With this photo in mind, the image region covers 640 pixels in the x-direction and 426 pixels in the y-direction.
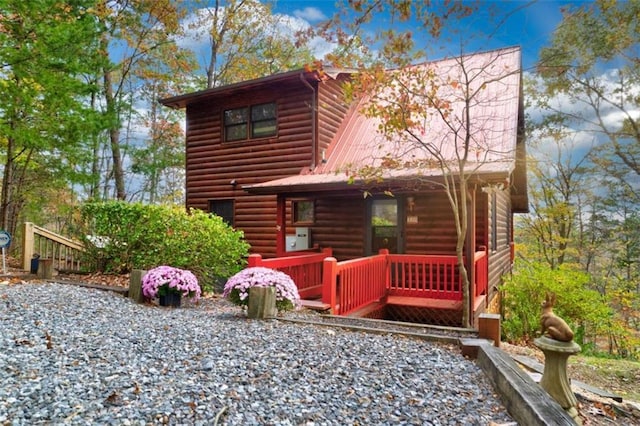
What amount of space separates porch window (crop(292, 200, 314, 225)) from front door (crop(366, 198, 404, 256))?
1.68 m

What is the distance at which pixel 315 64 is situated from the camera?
630 centimetres

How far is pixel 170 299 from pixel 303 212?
5.05m

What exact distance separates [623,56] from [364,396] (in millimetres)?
10827

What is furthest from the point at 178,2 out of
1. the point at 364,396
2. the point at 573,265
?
the point at 573,265

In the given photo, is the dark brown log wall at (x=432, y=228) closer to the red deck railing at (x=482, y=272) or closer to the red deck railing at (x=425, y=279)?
the red deck railing at (x=482, y=272)

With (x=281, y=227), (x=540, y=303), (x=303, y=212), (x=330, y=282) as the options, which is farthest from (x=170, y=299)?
(x=540, y=303)

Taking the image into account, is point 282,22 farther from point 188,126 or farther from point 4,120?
point 4,120

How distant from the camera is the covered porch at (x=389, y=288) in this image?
6.58 meters

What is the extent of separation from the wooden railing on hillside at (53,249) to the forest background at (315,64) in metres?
2.21

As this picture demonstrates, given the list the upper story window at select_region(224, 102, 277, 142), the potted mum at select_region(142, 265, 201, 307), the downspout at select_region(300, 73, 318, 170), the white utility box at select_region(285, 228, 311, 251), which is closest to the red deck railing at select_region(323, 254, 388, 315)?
the potted mum at select_region(142, 265, 201, 307)

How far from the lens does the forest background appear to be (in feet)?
19.6

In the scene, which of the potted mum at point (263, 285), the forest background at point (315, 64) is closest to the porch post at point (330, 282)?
the potted mum at point (263, 285)

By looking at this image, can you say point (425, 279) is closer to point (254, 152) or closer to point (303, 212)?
point (303, 212)

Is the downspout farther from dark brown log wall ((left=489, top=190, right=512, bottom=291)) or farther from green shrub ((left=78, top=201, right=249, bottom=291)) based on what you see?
dark brown log wall ((left=489, top=190, right=512, bottom=291))
